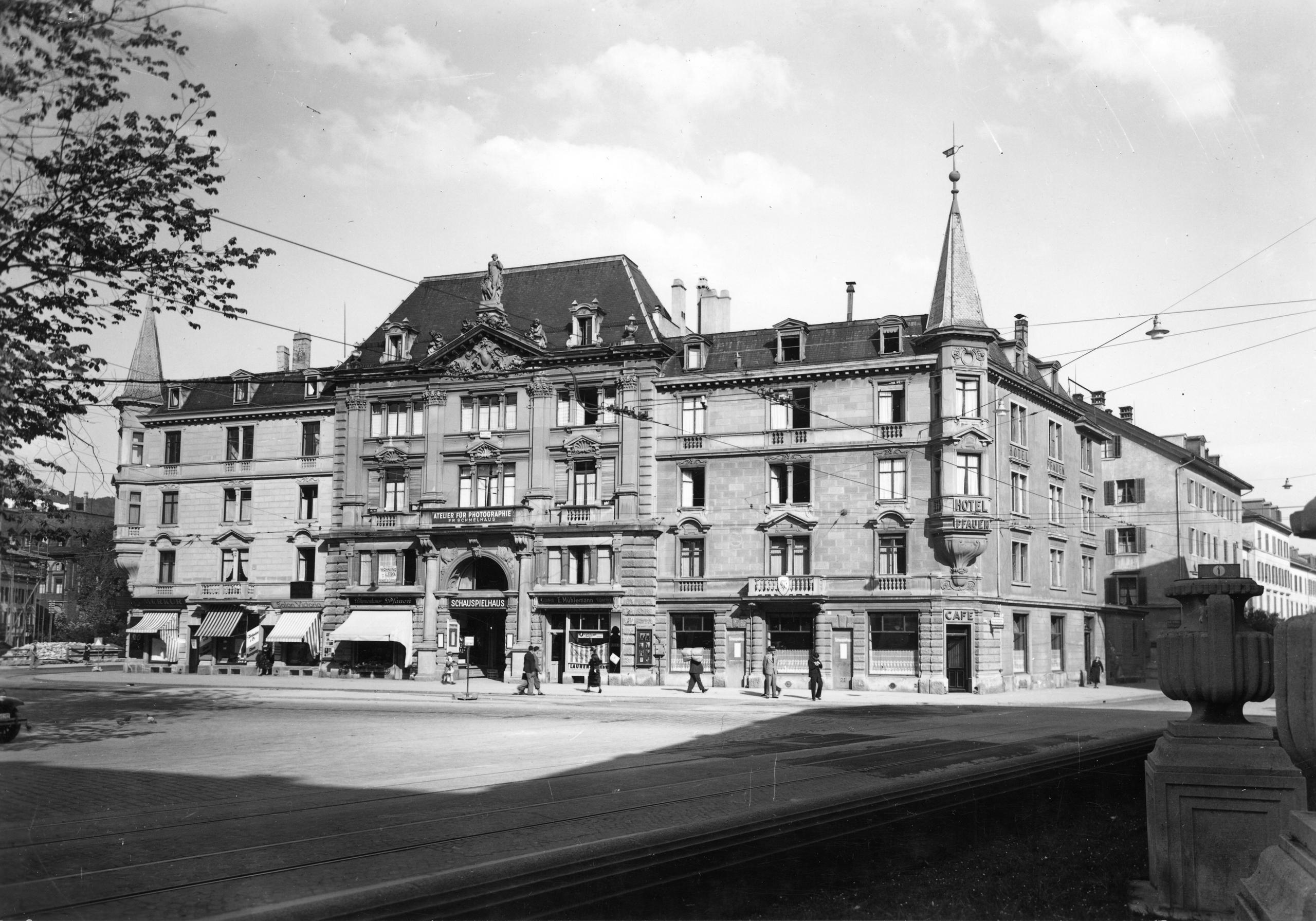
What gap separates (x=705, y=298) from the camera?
5122 centimetres

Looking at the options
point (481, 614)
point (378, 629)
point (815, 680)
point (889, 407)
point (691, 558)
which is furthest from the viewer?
point (378, 629)

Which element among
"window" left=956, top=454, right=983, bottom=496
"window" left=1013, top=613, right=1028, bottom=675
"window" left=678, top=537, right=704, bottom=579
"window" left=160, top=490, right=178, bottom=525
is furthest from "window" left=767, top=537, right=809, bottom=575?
"window" left=160, top=490, right=178, bottom=525

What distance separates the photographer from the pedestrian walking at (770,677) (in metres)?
37.6

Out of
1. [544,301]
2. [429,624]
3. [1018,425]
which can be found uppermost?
[544,301]

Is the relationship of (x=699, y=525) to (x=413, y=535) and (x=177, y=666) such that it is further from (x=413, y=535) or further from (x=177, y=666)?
(x=177, y=666)

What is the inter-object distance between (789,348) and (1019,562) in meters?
13.0

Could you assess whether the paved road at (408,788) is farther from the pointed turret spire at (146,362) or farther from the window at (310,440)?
the pointed turret spire at (146,362)

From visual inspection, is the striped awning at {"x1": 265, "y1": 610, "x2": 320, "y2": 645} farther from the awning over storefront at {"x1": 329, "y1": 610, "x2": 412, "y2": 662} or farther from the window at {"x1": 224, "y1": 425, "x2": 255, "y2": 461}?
the window at {"x1": 224, "y1": 425, "x2": 255, "y2": 461}

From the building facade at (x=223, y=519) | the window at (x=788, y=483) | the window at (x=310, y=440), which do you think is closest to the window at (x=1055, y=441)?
the window at (x=788, y=483)

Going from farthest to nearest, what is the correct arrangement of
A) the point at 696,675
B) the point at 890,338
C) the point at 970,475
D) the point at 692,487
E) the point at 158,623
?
1. the point at 158,623
2. the point at 692,487
3. the point at 890,338
4. the point at 970,475
5. the point at 696,675

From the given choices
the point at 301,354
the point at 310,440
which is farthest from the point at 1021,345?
the point at 301,354

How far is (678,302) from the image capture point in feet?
172

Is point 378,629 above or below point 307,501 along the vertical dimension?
below

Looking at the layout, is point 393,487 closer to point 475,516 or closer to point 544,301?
point 475,516
